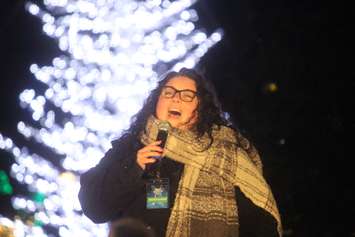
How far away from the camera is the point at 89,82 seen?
18.3 feet

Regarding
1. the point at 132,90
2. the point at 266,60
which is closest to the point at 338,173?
the point at 266,60

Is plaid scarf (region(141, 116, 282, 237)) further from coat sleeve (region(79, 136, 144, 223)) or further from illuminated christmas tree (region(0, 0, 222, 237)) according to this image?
illuminated christmas tree (region(0, 0, 222, 237))

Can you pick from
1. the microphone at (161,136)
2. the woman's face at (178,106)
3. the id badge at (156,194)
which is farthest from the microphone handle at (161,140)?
the woman's face at (178,106)

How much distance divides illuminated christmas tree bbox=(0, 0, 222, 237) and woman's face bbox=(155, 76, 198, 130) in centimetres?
242

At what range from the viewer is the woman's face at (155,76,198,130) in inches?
110

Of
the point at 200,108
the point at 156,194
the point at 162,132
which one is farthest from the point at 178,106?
the point at 156,194

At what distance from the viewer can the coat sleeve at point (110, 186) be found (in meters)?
2.45

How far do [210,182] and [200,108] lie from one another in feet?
1.38

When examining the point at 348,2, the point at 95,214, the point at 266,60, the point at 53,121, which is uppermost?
the point at 348,2

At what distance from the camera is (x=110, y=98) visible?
5.52 metres

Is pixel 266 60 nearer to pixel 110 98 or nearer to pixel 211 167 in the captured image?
pixel 110 98

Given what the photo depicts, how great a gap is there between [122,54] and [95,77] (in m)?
0.38

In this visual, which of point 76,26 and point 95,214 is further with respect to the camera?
point 76,26

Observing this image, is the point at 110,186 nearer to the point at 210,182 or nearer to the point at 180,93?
the point at 210,182
